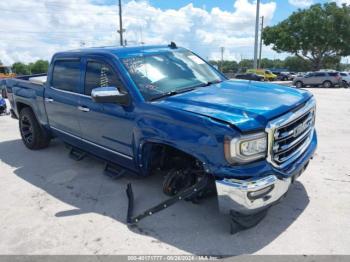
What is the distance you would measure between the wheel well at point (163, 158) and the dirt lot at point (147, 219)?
0.49 meters

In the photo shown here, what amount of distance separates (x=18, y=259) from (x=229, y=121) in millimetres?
2306

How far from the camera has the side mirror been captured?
3637mm

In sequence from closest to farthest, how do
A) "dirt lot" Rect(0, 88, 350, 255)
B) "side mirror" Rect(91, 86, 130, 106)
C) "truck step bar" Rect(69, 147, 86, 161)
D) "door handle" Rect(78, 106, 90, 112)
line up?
"dirt lot" Rect(0, 88, 350, 255) < "side mirror" Rect(91, 86, 130, 106) < "door handle" Rect(78, 106, 90, 112) < "truck step bar" Rect(69, 147, 86, 161)

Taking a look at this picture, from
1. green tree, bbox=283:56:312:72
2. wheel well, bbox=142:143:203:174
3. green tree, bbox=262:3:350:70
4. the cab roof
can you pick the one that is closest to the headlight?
wheel well, bbox=142:143:203:174

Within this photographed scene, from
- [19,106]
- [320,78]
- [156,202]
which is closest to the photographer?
[156,202]

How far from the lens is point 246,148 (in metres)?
2.93

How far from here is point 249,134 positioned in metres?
2.90

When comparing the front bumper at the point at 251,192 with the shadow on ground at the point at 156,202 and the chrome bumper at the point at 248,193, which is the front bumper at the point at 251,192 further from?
the shadow on ground at the point at 156,202

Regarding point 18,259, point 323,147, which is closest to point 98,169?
point 18,259

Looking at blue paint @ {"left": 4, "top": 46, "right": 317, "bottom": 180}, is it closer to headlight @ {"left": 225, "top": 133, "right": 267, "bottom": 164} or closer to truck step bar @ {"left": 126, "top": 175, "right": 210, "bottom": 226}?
headlight @ {"left": 225, "top": 133, "right": 267, "bottom": 164}

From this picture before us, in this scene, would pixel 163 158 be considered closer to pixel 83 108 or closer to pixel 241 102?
pixel 241 102

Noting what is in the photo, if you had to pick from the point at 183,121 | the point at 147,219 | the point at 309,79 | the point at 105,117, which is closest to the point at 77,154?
the point at 105,117

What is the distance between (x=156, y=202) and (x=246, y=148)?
1.63 meters

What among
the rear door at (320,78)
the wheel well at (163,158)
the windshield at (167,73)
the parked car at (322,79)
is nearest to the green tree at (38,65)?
the parked car at (322,79)
